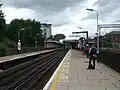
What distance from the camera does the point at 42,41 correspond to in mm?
154375

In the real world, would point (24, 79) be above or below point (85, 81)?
below

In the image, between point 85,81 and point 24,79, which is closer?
point 85,81

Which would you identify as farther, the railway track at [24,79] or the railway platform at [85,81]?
the railway track at [24,79]

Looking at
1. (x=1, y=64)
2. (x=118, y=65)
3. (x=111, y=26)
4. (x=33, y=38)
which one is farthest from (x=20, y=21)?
(x=118, y=65)

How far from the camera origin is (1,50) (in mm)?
65438

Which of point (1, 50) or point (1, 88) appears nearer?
point (1, 88)

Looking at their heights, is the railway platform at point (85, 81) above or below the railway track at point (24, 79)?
above

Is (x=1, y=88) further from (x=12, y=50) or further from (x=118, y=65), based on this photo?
(x=12, y=50)

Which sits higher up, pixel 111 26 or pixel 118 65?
pixel 111 26

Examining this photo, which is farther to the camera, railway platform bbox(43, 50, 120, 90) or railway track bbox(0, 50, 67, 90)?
railway track bbox(0, 50, 67, 90)

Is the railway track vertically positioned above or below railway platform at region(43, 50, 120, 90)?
below

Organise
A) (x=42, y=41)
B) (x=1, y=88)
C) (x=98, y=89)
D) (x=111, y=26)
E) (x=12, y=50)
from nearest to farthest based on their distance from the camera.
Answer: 1. (x=98, y=89)
2. (x=1, y=88)
3. (x=111, y=26)
4. (x=12, y=50)
5. (x=42, y=41)

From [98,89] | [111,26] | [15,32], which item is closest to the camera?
[98,89]

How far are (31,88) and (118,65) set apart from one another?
601 centimetres
